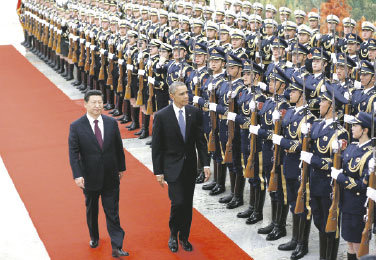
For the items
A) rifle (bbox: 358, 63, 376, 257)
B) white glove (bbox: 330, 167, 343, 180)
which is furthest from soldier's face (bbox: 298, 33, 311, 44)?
rifle (bbox: 358, 63, 376, 257)

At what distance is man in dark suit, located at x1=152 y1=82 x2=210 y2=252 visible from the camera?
22.6ft

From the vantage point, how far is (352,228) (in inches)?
243

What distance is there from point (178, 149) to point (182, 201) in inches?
18.3

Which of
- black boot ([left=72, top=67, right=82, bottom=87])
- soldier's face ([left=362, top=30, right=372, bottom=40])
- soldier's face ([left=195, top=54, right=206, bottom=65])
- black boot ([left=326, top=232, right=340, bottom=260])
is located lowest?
black boot ([left=72, top=67, right=82, bottom=87])

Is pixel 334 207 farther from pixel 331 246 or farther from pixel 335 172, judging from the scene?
pixel 331 246

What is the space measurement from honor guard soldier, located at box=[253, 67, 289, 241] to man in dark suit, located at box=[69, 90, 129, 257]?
4.77 feet

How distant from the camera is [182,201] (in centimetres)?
691

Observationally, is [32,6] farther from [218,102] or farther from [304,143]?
[304,143]

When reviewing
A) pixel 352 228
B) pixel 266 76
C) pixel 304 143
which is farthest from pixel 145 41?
pixel 352 228

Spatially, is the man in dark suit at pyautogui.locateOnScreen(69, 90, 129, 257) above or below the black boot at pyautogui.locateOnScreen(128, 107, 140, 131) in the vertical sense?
above

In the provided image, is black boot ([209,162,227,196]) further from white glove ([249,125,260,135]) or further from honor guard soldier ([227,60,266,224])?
white glove ([249,125,260,135])

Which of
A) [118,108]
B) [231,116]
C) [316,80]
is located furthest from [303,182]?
[118,108]

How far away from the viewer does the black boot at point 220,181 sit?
29.1 feet

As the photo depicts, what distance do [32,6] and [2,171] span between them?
12.1m
